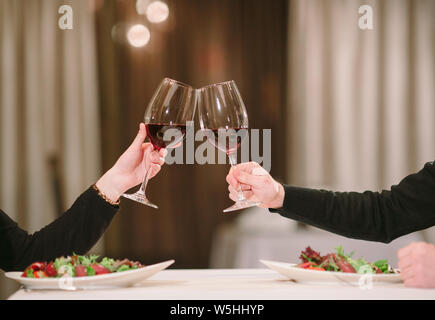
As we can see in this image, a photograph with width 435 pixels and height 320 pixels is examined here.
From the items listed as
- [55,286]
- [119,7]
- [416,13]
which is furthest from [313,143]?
[55,286]

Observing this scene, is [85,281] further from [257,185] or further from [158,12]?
[158,12]

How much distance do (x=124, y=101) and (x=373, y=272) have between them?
3080 millimetres

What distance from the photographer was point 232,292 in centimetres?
82

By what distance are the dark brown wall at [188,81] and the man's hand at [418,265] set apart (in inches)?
116

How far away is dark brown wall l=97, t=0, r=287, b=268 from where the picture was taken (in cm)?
383

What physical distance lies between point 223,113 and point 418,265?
0.44 meters

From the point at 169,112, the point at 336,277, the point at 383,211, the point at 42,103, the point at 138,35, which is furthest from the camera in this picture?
the point at 138,35

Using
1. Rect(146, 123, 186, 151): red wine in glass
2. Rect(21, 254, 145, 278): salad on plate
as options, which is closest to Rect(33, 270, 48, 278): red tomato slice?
Rect(21, 254, 145, 278): salad on plate

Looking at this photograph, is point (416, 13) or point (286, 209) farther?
point (416, 13)

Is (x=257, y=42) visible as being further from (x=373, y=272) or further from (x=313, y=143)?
(x=373, y=272)

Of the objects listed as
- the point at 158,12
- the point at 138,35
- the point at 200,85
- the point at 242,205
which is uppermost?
the point at 158,12

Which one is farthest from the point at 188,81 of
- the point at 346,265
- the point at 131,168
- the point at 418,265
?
the point at 418,265

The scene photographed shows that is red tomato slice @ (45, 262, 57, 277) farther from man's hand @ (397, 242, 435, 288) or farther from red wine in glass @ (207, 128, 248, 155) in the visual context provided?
man's hand @ (397, 242, 435, 288)
